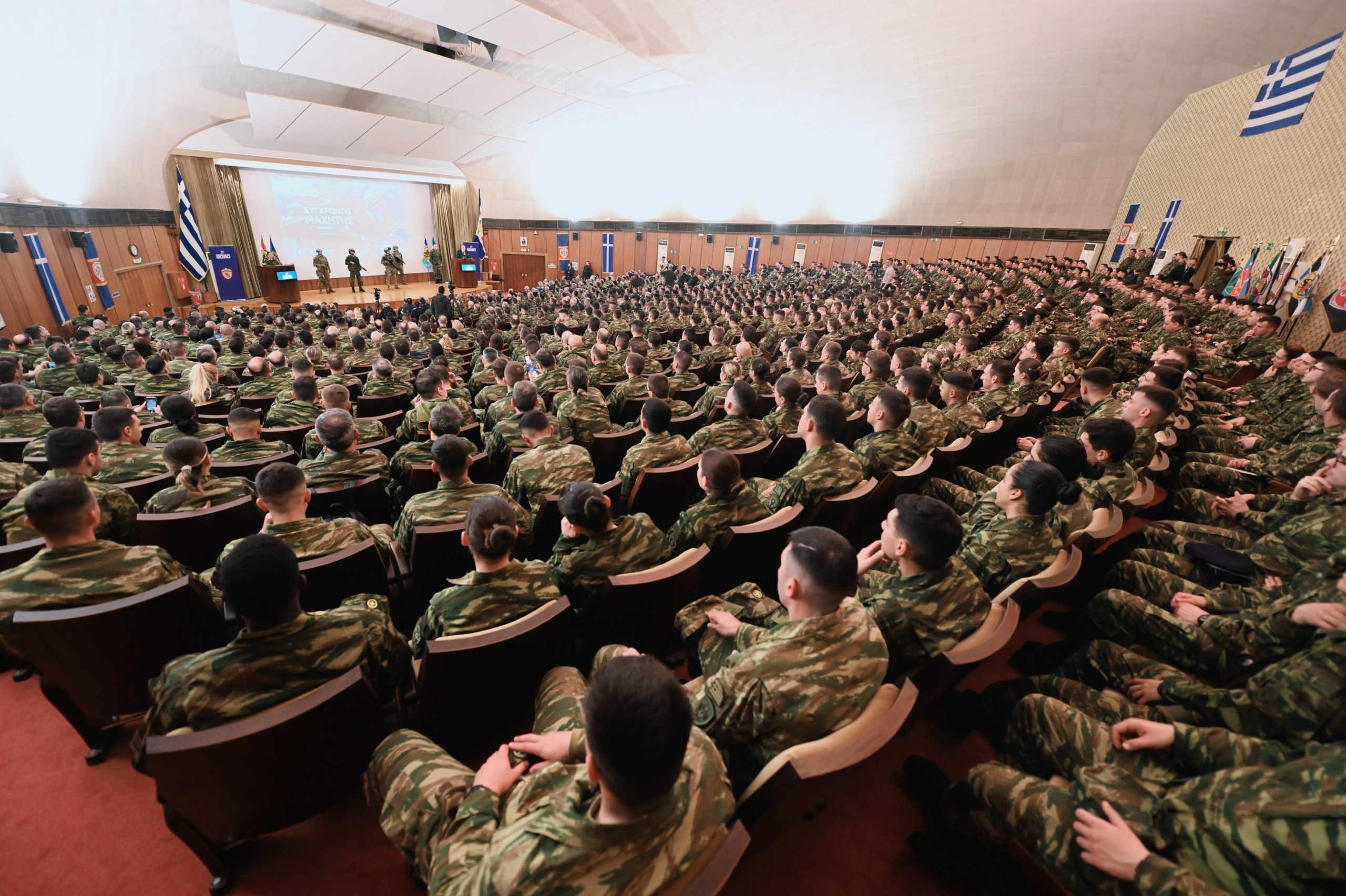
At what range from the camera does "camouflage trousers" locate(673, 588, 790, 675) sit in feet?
6.69

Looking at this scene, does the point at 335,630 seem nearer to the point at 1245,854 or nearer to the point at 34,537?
the point at 34,537

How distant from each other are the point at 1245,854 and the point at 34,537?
462 cm

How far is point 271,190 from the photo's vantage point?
1625 cm

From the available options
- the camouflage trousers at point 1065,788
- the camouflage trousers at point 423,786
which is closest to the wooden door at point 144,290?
the camouflage trousers at point 423,786

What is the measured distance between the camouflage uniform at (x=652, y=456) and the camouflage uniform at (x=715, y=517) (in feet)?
1.93

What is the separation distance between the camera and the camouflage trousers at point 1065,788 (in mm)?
1335

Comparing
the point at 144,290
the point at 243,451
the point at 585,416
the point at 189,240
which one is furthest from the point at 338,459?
the point at 189,240

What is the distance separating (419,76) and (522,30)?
343cm

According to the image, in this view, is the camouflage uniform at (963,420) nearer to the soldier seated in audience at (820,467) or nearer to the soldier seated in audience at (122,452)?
the soldier seated in audience at (820,467)

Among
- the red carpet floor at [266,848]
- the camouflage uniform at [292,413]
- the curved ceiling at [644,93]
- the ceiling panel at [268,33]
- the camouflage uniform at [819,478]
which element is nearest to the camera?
the red carpet floor at [266,848]

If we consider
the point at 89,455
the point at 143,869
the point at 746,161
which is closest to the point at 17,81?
the point at 89,455

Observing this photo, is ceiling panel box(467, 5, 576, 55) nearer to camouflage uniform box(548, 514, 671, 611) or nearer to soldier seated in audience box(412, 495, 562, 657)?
camouflage uniform box(548, 514, 671, 611)

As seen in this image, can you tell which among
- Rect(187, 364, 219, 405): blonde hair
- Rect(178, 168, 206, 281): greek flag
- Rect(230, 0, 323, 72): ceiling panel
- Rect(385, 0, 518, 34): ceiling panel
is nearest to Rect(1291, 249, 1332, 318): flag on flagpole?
Rect(385, 0, 518, 34): ceiling panel

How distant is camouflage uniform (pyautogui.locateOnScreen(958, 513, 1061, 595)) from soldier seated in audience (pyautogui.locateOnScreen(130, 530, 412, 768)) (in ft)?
8.29
